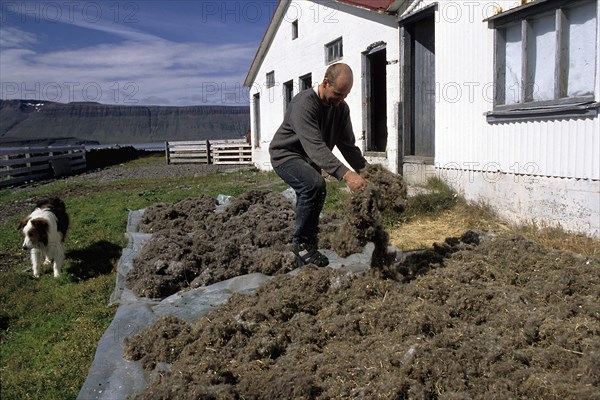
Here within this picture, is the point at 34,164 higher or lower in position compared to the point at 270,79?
lower

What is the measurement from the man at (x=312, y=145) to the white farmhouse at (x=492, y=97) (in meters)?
2.91

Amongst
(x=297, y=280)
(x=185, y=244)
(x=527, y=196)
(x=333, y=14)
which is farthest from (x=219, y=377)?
(x=333, y=14)

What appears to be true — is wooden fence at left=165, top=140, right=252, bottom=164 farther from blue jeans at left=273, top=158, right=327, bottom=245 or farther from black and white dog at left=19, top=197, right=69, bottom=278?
blue jeans at left=273, top=158, right=327, bottom=245

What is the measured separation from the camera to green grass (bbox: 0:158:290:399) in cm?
383

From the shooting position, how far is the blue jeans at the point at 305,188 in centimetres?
479

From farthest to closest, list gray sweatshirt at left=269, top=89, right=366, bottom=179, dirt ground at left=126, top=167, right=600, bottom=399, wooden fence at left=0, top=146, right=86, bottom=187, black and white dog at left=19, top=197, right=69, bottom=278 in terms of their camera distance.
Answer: wooden fence at left=0, top=146, right=86, bottom=187
black and white dog at left=19, top=197, right=69, bottom=278
gray sweatshirt at left=269, top=89, right=366, bottom=179
dirt ground at left=126, top=167, right=600, bottom=399

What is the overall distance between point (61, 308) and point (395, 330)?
12.5 ft

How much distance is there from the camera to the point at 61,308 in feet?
18.2

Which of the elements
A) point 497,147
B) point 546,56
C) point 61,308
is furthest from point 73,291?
point 546,56

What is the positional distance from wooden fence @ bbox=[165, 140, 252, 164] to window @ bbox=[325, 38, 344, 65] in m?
11.7

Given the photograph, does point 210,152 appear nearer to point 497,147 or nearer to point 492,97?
point 492,97

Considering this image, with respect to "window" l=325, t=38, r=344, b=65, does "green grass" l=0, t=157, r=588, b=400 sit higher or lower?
lower

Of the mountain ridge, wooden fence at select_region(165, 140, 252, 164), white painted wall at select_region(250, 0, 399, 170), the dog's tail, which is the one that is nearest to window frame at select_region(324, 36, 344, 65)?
white painted wall at select_region(250, 0, 399, 170)

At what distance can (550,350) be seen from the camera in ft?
9.91
